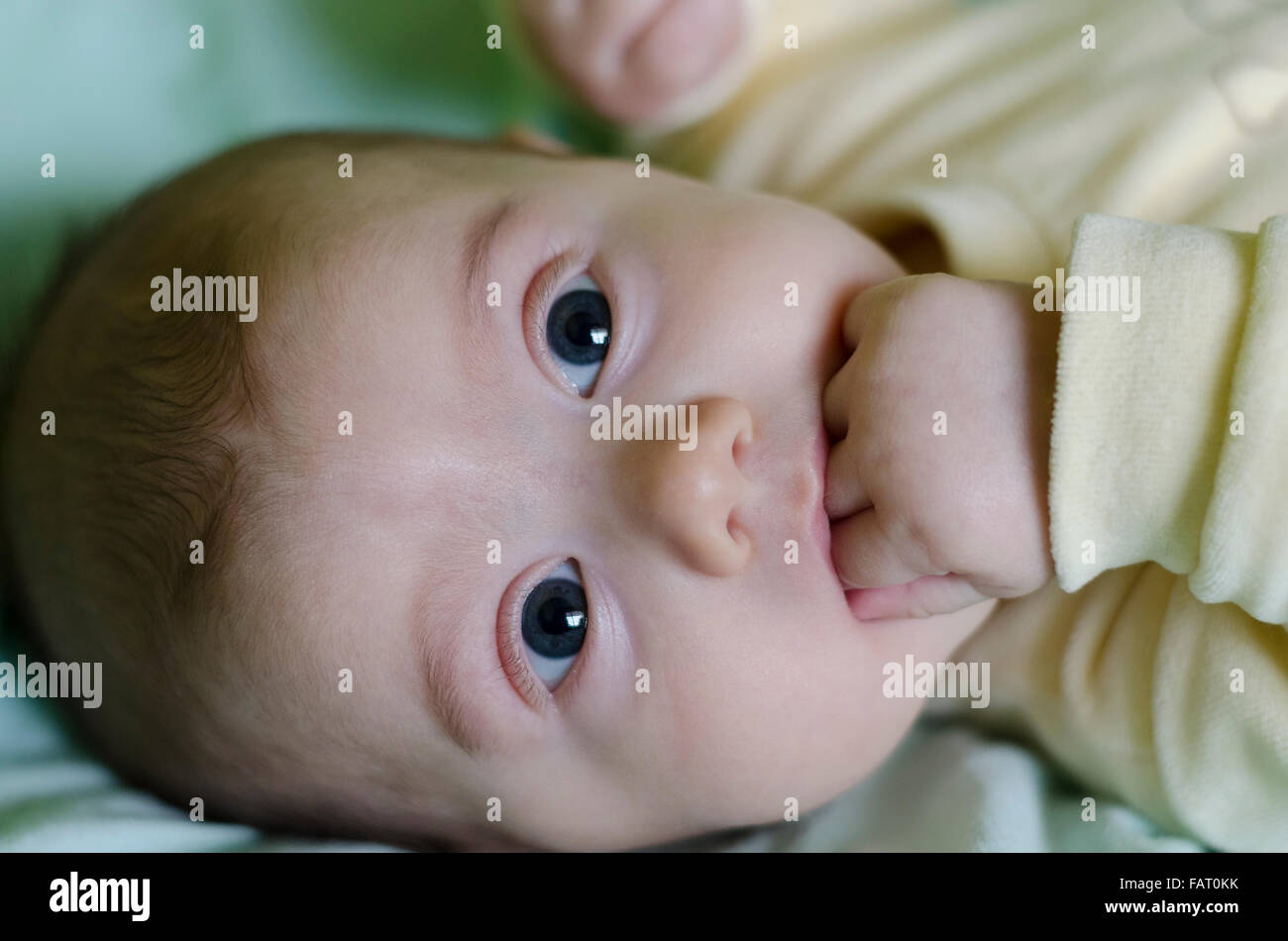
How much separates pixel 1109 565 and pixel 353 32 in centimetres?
153

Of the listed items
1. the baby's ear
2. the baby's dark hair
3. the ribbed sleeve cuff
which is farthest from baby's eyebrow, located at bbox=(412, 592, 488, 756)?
the baby's ear

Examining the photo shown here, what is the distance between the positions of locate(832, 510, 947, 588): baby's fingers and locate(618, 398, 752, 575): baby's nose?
0.11 meters

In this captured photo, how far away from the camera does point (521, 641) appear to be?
1.23 m

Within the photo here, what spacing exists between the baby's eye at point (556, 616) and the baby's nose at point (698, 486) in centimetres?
11

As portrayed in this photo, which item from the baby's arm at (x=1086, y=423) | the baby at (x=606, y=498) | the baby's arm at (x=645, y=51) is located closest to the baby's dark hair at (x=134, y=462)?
the baby at (x=606, y=498)

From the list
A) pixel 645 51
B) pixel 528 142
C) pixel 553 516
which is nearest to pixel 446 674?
pixel 553 516

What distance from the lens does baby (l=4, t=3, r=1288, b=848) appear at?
1.15 m

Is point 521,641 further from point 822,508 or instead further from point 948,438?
point 948,438

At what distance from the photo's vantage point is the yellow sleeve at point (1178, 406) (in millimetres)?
1039

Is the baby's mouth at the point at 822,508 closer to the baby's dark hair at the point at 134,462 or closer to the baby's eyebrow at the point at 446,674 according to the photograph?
the baby's eyebrow at the point at 446,674

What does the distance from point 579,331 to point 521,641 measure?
0.34 meters
